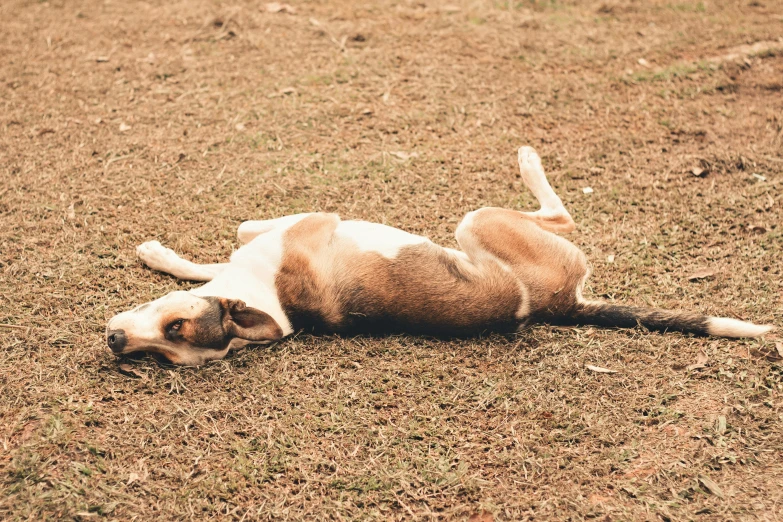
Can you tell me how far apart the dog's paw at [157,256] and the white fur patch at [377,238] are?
44.7 inches

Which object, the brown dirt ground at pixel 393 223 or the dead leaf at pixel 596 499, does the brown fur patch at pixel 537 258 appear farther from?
the dead leaf at pixel 596 499

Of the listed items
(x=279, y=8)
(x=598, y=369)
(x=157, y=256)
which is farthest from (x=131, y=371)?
(x=279, y=8)

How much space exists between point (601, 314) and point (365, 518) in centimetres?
193

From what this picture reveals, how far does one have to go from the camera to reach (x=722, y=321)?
155 inches

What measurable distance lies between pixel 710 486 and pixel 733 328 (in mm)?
1102

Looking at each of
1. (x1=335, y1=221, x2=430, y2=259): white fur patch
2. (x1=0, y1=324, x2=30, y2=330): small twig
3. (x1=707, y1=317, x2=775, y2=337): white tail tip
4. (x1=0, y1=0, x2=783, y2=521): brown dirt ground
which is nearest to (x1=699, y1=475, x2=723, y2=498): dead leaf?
(x1=0, y1=0, x2=783, y2=521): brown dirt ground

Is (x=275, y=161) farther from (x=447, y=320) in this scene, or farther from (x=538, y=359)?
(x=538, y=359)

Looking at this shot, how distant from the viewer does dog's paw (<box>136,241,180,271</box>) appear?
437 centimetres

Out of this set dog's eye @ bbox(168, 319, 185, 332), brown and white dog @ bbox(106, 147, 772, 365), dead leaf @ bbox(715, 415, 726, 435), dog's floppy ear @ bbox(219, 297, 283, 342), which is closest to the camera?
dead leaf @ bbox(715, 415, 726, 435)

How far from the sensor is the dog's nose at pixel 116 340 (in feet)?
11.5

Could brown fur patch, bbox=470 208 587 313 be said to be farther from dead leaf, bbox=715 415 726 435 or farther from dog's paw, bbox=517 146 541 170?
dead leaf, bbox=715 415 726 435

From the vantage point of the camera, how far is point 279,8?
7707mm

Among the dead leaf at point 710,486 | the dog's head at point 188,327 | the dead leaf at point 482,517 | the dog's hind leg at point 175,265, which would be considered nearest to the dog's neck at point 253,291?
the dog's head at point 188,327

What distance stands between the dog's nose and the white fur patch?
140 cm
